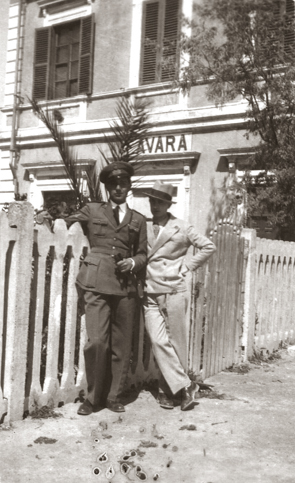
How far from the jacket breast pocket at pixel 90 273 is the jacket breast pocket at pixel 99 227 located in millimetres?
230

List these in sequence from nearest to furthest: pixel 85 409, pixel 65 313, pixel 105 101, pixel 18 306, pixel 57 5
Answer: pixel 18 306 → pixel 85 409 → pixel 65 313 → pixel 105 101 → pixel 57 5

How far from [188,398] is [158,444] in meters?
0.89

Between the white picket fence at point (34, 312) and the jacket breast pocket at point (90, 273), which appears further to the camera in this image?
the jacket breast pocket at point (90, 273)

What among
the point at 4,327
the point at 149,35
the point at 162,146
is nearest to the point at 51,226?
the point at 4,327

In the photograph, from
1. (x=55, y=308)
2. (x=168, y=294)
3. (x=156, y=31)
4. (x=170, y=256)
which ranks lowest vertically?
(x=55, y=308)

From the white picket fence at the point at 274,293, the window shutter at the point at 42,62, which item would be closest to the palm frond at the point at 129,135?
the white picket fence at the point at 274,293

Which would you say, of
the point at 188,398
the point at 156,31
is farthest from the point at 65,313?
the point at 156,31

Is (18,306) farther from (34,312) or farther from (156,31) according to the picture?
Answer: (156,31)

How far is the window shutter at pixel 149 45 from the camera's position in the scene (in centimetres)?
1387

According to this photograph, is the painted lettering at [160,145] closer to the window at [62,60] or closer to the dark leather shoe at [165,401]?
the window at [62,60]

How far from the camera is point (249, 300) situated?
271 inches

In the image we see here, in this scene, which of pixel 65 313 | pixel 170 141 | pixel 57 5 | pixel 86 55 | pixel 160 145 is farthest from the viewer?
pixel 57 5

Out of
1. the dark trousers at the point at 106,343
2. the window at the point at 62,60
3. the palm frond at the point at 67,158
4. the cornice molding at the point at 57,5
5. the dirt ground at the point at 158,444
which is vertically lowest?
the dirt ground at the point at 158,444

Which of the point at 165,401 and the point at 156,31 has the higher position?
the point at 156,31
